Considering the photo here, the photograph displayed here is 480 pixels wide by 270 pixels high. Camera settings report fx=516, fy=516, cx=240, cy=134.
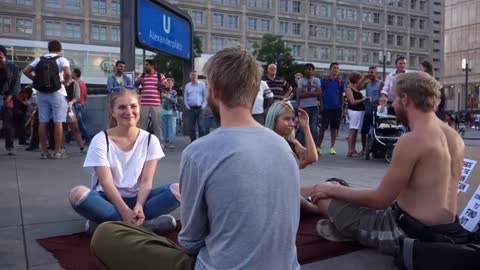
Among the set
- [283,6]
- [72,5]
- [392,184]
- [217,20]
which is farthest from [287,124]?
[283,6]

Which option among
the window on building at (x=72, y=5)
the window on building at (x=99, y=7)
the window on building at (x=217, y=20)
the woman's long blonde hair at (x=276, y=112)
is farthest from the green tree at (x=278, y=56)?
the woman's long blonde hair at (x=276, y=112)

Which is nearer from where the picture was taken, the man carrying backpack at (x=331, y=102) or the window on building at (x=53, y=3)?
the man carrying backpack at (x=331, y=102)

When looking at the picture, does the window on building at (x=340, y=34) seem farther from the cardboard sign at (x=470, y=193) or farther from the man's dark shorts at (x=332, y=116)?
Result: the cardboard sign at (x=470, y=193)

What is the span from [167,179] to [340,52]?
90478mm

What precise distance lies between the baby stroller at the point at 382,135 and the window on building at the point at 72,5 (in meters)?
68.9

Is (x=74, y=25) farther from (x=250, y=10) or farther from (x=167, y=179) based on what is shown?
(x=167, y=179)

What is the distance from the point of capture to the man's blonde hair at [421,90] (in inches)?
122

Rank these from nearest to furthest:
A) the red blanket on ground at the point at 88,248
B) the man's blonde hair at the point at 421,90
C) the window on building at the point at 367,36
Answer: the man's blonde hair at the point at 421,90 < the red blanket on ground at the point at 88,248 < the window on building at the point at 367,36

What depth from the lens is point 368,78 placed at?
11.5 m

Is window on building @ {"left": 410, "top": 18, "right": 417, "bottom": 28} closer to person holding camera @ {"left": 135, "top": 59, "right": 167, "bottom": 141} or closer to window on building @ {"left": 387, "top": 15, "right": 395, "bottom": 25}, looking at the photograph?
window on building @ {"left": 387, "top": 15, "right": 395, "bottom": 25}

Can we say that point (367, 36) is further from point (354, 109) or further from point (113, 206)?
point (113, 206)

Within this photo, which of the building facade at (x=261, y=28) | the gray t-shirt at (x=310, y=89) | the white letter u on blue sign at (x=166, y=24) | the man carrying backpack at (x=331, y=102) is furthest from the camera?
the building facade at (x=261, y=28)

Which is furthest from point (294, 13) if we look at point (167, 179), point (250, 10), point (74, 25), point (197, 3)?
point (167, 179)

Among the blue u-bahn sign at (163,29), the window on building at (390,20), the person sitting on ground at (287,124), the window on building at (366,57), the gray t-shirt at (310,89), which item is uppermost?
the window on building at (390,20)
